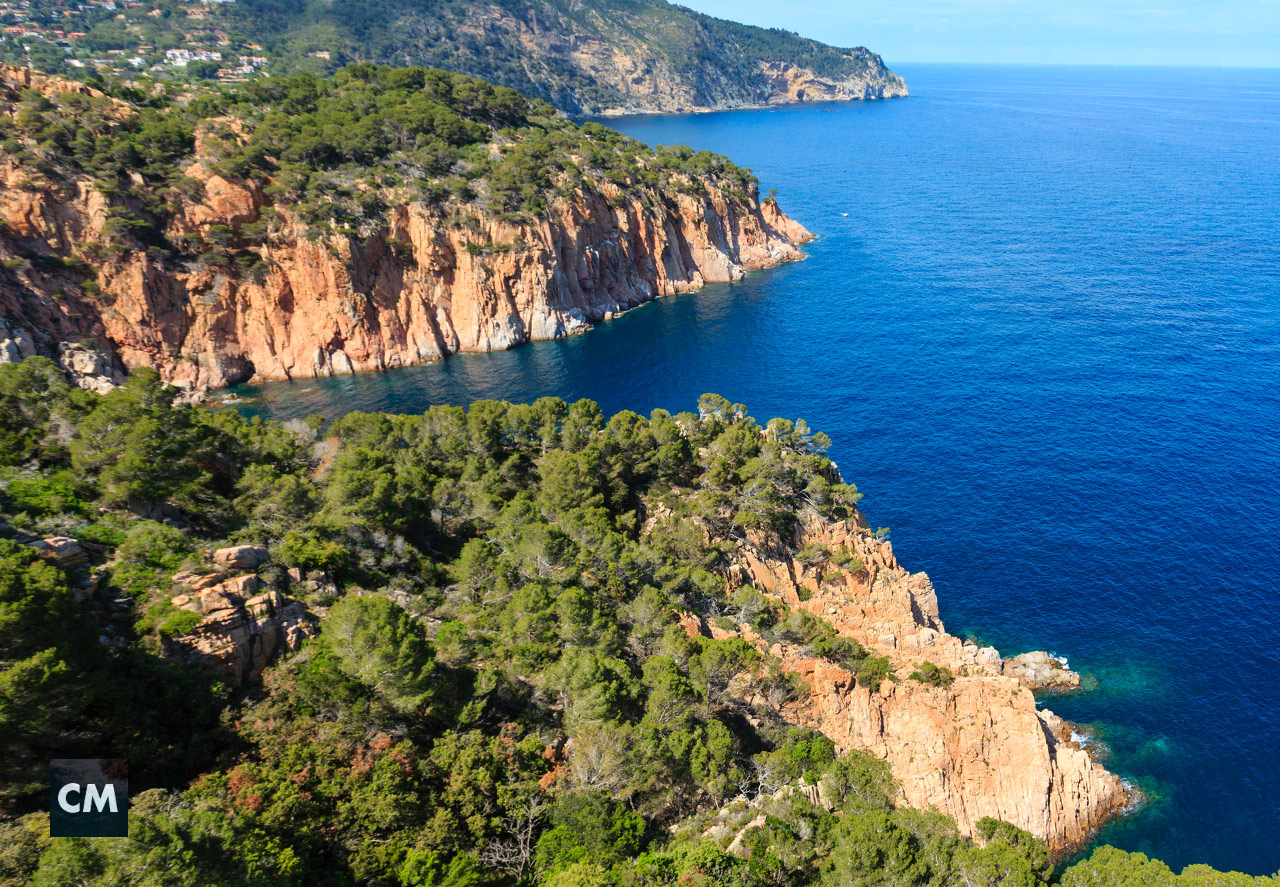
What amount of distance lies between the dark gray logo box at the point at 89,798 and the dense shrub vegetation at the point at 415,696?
1.59ft

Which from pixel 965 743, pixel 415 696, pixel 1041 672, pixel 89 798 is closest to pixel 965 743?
pixel 965 743

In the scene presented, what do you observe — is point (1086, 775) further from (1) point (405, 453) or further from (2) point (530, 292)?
(2) point (530, 292)

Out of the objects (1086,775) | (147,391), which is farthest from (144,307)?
(1086,775)

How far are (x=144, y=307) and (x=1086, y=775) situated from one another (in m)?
93.1

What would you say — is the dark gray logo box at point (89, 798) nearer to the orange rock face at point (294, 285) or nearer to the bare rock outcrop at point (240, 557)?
the bare rock outcrop at point (240, 557)

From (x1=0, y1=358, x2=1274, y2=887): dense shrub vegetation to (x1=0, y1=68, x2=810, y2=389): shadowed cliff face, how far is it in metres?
40.8

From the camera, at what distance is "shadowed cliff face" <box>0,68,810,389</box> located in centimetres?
7094

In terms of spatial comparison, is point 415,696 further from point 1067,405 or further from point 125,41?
point 125,41

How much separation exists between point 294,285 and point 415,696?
74.4 meters

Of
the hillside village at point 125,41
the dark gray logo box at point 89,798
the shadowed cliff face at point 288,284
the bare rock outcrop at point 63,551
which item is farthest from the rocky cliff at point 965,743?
the hillside village at point 125,41

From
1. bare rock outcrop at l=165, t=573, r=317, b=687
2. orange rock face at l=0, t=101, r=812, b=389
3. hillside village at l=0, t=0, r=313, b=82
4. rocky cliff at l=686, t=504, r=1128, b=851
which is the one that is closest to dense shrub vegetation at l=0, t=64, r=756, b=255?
orange rock face at l=0, t=101, r=812, b=389

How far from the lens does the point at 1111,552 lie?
52.2 meters

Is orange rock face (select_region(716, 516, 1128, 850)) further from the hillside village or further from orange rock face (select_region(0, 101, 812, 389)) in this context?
the hillside village

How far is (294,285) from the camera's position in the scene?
3302 inches
